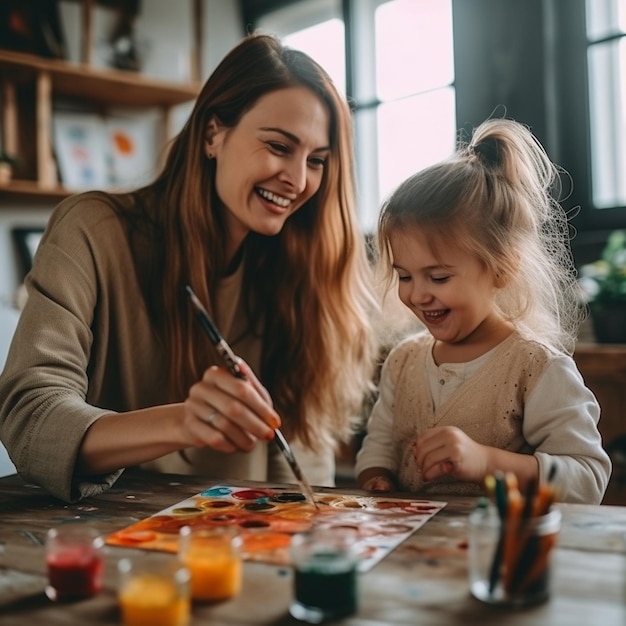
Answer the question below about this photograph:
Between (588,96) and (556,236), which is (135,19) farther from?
(556,236)

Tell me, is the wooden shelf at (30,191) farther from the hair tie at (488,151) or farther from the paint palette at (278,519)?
the paint palette at (278,519)

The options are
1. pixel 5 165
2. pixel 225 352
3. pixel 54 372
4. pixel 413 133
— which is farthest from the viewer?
pixel 413 133

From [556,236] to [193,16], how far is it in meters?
2.88

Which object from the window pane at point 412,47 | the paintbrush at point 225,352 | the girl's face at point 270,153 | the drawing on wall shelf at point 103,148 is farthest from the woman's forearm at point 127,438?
the window pane at point 412,47

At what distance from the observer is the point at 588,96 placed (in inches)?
113

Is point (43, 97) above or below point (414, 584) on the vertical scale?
above

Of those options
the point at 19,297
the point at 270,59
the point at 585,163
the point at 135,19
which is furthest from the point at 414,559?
the point at 135,19

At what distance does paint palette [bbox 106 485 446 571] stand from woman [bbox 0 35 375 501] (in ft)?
0.86

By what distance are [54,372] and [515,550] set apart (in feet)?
2.59

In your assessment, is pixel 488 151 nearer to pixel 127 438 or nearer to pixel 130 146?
pixel 127 438

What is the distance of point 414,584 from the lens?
2.49ft

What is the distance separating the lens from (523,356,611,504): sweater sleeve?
117cm

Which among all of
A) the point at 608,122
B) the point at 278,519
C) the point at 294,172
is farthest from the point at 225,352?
the point at 608,122

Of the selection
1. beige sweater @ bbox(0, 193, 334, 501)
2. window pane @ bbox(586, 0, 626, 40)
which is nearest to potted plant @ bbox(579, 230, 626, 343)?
window pane @ bbox(586, 0, 626, 40)
